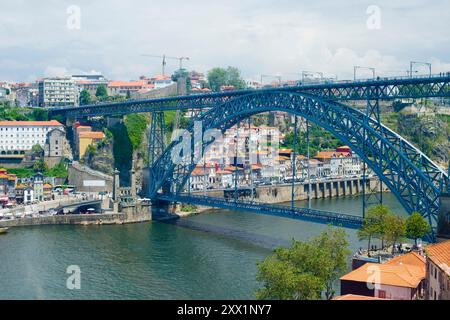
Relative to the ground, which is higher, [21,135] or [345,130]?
[21,135]

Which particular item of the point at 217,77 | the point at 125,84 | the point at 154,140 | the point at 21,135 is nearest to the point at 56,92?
the point at 125,84

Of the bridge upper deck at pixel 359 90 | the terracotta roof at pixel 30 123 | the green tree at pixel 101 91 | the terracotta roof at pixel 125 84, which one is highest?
the terracotta roof at pixel 125 84

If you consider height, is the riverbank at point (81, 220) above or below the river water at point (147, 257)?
above

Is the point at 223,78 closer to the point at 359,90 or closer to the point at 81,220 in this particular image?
the point at 81,220

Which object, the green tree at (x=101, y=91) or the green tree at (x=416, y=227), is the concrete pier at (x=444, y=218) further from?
the green tree at (x=101, y=91)

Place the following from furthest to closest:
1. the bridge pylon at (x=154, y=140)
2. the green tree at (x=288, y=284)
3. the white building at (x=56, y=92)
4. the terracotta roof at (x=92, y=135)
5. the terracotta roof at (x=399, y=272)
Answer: the white building at (x=56, y=92)
the terracotta roof at (x=92, y=135)
the bridge pylon at (x=154, y=140)
the terracotta roof at (x=399, y=272)
the green tree at (x=288, y=284)
